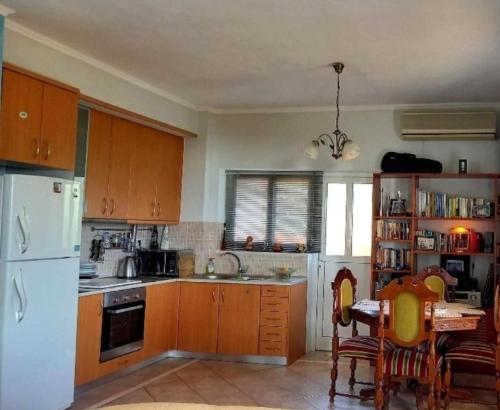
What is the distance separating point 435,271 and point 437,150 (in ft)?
4.80

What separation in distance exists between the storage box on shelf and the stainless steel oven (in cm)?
236

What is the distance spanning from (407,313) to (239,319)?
2263 mm

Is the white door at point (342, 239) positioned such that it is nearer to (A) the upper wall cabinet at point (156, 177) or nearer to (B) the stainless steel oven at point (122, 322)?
(A) the upper wall cabinet at point (156, 177)

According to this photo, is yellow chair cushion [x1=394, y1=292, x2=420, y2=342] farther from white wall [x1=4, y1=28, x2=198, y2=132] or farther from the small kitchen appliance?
white wall [x1=4, y1=28, x2=198, y2=132]

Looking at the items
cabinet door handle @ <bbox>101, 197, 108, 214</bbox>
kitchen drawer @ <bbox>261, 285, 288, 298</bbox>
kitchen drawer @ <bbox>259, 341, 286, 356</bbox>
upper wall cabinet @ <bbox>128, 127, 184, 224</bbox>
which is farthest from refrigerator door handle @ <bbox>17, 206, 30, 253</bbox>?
kitchen drawer @ <bbox>259, 341, 286, 356</bbox>

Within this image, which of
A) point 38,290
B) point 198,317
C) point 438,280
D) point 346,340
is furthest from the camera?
point 198,317

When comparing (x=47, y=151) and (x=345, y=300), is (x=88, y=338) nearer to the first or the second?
(x=47, y=151)

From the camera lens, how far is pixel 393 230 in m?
6.16

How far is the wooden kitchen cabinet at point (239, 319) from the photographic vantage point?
235 inches

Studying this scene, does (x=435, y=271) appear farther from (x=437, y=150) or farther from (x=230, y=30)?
(x=230, y=30)

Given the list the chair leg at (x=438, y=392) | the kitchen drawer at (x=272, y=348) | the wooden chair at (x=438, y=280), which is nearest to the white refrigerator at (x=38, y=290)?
the kitchen drawer at (x=272, y=348)

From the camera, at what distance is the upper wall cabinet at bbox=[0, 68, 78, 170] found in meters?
3.80


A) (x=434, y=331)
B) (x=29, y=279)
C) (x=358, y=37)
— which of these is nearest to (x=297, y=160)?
(x=358, y=37)

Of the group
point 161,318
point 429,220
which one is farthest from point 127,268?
point 429,220
